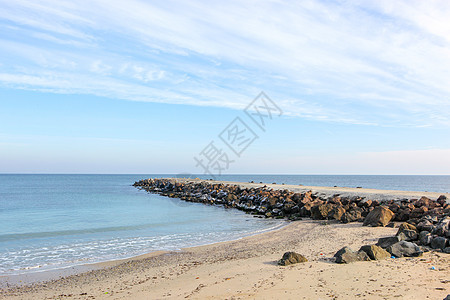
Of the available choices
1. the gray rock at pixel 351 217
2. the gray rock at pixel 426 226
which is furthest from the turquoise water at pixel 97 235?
the gray rock at pixel 426 226

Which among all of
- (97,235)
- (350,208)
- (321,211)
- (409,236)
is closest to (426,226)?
(409,236)

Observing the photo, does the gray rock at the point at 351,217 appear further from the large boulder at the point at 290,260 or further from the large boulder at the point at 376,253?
the large boulder at the point at 290,260

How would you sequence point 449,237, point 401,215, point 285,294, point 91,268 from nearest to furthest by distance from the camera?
point 285,294
point 449,237
point 91,268
point 401,215

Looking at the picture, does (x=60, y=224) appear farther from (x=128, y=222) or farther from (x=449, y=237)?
(x=449, y=237)

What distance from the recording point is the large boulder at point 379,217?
13.4 meters

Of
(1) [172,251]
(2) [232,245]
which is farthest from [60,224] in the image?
(2) [232,245]

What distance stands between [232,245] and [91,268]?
198 inches

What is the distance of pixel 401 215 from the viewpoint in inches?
566

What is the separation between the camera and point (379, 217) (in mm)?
13461

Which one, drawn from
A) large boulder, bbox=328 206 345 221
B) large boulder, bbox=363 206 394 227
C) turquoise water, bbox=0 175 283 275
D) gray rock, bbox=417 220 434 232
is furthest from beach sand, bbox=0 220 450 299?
large boulder, bbox=328 206 345 221

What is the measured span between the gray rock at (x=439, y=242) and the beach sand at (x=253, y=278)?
509 millimetres

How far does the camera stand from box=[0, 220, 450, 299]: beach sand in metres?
5.84

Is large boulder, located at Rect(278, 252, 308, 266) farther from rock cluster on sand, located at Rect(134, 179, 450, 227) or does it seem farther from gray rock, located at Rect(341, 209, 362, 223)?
gray rock, located at Rect(341, 209, 362, 223)

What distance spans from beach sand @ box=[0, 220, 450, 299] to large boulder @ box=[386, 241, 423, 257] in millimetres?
227
